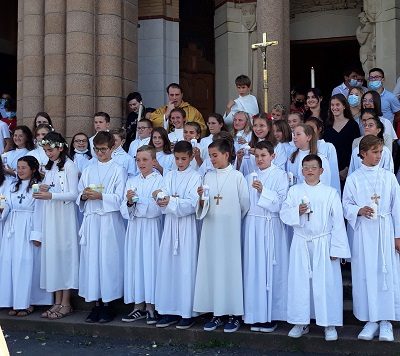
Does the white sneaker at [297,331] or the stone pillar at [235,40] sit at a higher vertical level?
the stone pillar at [235,40]

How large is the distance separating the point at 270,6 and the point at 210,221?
3.67 m

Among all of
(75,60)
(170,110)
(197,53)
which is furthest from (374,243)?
(197,53)

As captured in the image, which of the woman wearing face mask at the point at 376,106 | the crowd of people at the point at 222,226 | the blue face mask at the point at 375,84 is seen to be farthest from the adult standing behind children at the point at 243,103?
the woman wearing face mask at the point at 376,106

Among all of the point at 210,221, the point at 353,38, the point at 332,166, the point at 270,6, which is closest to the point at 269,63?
the point at 270,6

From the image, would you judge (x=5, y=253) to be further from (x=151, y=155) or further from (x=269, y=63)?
(x=269, y=63)

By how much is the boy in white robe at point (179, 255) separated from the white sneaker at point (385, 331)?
5.94 ft

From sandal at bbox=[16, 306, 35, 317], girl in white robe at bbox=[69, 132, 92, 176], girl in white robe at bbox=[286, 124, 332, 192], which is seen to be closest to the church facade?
girl in white robe at bbox=[69, 132, 92, 176]

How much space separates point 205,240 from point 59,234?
174 cm

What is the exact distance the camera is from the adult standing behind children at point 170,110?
8833 mm

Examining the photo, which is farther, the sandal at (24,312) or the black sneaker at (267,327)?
the sandal at (24,312)

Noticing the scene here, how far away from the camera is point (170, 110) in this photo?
8812 millimetres

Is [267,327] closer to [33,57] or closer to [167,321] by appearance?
[167,321]

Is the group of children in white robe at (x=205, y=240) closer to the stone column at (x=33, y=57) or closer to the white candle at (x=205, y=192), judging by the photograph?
the white candle at (x=205, y=192)

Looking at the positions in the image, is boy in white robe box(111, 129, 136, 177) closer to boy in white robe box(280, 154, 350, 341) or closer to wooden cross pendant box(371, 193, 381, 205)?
boy in white robe box(280, 154, 350, 341)
